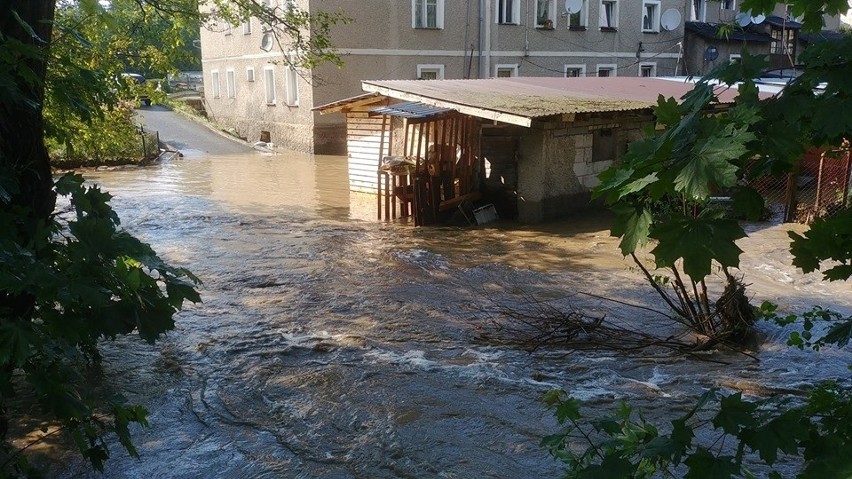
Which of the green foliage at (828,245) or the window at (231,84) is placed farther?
the window at (231,84)

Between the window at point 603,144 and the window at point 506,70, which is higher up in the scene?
Result: the window at point 506,70

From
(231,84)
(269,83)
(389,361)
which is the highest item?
(231,84)

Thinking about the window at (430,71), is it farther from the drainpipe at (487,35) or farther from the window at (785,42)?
the window at (785,42)

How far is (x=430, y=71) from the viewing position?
2750 centimetres

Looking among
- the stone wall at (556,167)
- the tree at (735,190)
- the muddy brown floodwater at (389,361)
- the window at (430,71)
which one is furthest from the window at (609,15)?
the tree at (735,190)

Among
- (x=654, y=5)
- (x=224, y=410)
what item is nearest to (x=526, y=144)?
(x=224, y=410)

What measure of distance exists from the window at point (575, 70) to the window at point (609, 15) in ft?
6.40

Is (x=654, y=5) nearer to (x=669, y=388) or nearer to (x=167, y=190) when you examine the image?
(x=167, y=190)

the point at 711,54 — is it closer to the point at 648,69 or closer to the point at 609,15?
the point at 648,69

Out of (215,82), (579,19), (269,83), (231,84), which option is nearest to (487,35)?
(579,19)

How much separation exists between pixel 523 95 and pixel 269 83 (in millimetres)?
16200

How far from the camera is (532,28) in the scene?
1152 inches

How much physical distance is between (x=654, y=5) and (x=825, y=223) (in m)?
33.2

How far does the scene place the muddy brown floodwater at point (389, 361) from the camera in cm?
599
